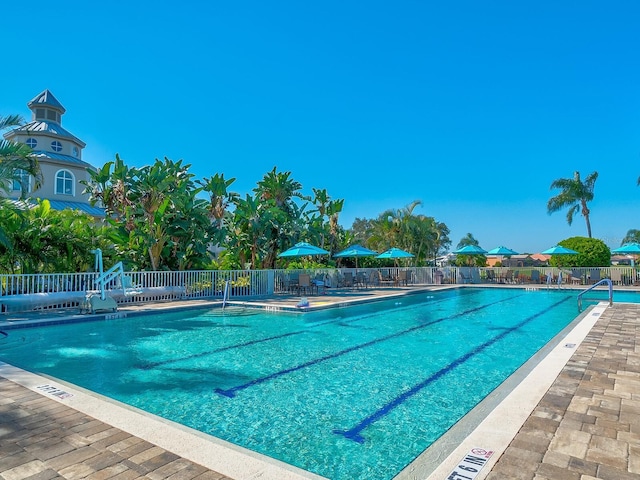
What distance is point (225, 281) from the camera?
53.3 feet

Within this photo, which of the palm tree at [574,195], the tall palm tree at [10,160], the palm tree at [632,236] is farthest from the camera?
the palm tree at [632,236]

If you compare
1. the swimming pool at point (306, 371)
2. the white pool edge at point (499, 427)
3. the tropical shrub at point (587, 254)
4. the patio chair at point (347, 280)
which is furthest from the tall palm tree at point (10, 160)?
the tropical shrub at point (587, 254)

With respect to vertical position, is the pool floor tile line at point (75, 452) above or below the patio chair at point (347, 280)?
below

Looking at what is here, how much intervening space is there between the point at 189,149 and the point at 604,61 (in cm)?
2205

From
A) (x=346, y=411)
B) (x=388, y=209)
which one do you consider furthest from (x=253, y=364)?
(x=388, y=209)

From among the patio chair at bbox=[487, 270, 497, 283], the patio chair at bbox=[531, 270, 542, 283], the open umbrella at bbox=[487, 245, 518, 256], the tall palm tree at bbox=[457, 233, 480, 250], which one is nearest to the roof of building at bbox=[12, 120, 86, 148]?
the open umbrella at bbox=[487, 245, 518, 256]

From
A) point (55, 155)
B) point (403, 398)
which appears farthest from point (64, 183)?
point (403, 398)

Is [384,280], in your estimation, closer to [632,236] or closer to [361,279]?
[361,279]

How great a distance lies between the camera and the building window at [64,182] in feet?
97.6

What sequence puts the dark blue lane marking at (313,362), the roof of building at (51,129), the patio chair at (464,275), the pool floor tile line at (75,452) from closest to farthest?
the pool floor tile line at (75,452), the dark blue lane marking at (313,362), the patio chair at (464,275), the roof of building at (51,129)

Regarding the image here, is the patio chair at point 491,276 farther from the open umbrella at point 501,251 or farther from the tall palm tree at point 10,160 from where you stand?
the tall palm tree at point 10,160

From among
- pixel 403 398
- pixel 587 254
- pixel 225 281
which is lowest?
pixel 403 398

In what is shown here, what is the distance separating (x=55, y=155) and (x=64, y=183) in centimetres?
213

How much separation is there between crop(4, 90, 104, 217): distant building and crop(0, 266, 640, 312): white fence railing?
17.4 metres
